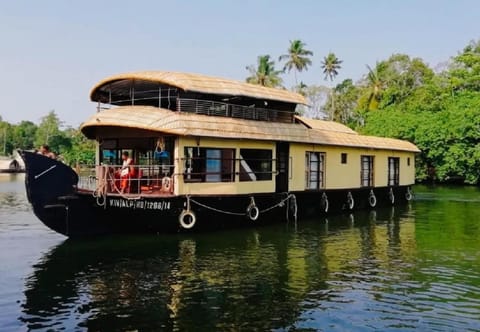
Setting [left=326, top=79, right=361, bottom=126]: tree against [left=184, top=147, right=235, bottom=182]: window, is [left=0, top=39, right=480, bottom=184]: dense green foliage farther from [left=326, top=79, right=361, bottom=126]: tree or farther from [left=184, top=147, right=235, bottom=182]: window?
[left=184, top=147, right=235, bottom=182]: window

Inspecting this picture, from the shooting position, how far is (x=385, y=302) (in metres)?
7.81

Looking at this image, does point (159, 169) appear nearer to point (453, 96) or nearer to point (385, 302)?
point (385, 302)

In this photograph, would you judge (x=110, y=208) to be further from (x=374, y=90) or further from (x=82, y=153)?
(x=82, y=153)

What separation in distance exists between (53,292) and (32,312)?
38.2 inches

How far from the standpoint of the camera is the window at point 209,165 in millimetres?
13117

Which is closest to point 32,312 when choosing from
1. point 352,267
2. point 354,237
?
point 352,267

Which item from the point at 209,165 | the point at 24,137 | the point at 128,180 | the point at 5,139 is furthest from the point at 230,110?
the point at 24,137

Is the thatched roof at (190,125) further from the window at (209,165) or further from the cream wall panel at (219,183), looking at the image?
the window at (209,165)

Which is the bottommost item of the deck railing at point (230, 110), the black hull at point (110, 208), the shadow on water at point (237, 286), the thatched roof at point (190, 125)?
the shadow on water at point (237, 286)

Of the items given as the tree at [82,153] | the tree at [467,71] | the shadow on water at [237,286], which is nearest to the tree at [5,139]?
the tree at [82,153]

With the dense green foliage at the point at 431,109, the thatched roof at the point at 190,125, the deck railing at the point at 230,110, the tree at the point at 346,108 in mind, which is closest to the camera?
the thatched roof at the point at 190,125

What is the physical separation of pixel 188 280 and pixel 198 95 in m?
6.45

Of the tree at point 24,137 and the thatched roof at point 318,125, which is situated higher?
the tree at point 24,137

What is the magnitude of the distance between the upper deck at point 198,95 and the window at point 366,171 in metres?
5.40
